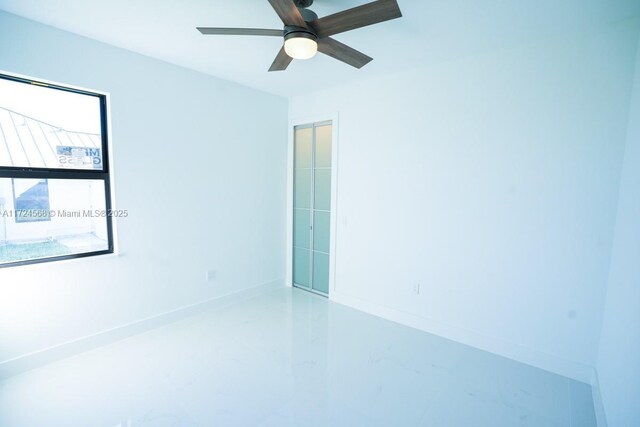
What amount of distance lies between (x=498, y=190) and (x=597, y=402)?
1.61m

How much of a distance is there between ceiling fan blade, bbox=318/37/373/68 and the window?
205 centimetres

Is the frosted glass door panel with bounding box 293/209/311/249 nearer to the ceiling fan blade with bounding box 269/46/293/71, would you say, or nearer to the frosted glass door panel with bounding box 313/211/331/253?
the frosted glass door panel with bounding box 313/211/331/253

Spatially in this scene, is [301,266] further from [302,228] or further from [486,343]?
[486,343]

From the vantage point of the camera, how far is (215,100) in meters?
3.41

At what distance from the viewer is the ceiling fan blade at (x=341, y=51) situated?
6.31 ft

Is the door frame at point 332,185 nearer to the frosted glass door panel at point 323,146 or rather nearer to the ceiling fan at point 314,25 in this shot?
the frosted glass door panel at point 323,146

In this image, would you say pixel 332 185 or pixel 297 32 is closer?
pixel 297 32

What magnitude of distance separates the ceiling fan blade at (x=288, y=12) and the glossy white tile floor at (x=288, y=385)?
238cm

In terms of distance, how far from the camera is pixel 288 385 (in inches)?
89.6

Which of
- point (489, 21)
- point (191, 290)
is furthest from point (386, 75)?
point (191, 290)

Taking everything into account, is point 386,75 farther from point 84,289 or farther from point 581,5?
point 84,289

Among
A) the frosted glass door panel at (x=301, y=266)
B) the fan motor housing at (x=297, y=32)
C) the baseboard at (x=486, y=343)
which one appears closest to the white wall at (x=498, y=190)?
the baseboard at (x=486, y=343)

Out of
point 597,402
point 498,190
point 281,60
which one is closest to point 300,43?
point 281,60

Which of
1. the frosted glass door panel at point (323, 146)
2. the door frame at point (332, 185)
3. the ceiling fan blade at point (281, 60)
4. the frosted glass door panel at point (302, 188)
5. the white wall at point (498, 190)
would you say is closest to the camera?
Result: the ceiling fan blade at point (281, 60)
